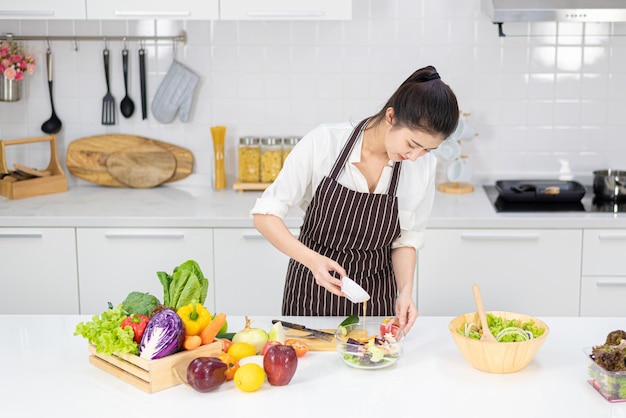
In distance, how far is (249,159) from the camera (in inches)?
167

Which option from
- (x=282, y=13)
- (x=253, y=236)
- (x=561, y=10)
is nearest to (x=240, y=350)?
(x=253, y=236)

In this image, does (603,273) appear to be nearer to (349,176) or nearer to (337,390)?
(349,176)

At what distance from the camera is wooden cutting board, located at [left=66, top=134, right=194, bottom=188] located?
4383 mm

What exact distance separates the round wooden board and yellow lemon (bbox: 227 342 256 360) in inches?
89.7

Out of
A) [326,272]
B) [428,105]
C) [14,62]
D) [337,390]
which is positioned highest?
[14,62]

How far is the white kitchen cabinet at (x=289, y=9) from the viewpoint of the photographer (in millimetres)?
3840

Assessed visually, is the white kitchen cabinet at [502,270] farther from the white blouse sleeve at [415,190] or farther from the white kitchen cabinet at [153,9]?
the white kitchen cabinet at [153,9]

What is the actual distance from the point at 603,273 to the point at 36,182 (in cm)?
262

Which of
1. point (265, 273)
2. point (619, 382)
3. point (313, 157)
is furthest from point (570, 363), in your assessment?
point (265, 273)

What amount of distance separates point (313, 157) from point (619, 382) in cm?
117

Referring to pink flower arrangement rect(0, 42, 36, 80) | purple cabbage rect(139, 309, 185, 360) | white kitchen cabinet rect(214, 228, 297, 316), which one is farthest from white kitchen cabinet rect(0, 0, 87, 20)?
purple cabbage rect(139, 309, 185, 360)

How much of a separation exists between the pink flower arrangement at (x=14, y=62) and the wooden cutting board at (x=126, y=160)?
0.42 m

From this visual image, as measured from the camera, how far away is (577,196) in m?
3.96

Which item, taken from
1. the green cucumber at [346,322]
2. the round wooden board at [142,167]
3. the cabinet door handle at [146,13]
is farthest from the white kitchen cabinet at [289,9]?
the green cucumber at [346,322]
